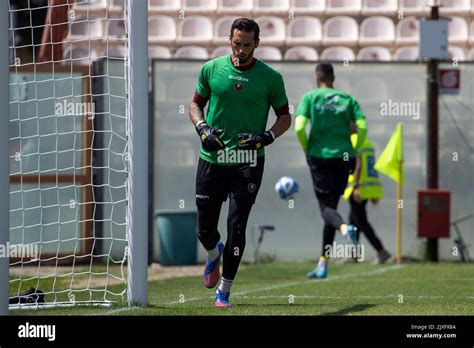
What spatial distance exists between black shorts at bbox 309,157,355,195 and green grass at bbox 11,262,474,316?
0.95 m

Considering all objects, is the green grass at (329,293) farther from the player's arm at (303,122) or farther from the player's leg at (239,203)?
the player's arm at (303,122)

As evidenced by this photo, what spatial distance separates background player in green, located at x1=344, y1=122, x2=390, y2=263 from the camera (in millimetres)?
15094

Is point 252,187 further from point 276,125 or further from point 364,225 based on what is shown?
point 364,225

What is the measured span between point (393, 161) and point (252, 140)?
769 cm

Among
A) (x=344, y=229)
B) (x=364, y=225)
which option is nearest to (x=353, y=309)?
(x=344, y=229)

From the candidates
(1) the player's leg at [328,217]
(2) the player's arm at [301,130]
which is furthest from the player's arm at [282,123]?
(1) the player's leg at [328,217]

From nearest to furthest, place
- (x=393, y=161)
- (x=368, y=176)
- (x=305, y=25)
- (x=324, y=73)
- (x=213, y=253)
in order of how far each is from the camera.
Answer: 1. (x=213, y=253)
2. (x=324, y=73)
3. (x=368, y=176)
4. (x=393, y=161)
5. (x=305, y=25)

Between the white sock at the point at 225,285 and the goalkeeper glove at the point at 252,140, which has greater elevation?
the goalkeeper glove at the point at 252,140

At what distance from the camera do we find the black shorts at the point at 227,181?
8438 mm

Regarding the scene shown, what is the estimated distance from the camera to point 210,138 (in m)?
8.32

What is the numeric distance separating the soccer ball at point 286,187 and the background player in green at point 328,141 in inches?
126

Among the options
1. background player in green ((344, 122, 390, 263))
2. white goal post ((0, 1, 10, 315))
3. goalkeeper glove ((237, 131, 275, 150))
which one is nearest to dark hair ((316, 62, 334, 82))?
background player in green ((344, 122, 390, 263))
